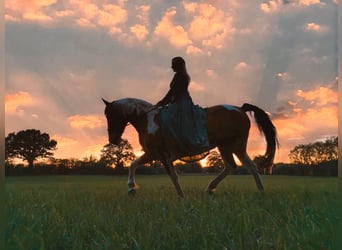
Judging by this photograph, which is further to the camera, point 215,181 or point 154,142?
point 215,181

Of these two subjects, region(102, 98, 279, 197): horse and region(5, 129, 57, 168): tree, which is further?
region(5, 129, 57, 168): tree

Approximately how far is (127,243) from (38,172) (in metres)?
23.2

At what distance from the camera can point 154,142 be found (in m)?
7.54

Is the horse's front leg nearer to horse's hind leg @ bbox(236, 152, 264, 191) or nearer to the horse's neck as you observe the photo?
the horse's neck

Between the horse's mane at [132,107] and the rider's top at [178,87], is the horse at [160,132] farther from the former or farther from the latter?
the rider's top at [178,87]

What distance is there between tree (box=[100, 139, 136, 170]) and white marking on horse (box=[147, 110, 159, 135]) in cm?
1398

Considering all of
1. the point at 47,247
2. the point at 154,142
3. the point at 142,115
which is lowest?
the point at 47,247

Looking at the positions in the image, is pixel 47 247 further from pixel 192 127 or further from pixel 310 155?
pixel 310 155

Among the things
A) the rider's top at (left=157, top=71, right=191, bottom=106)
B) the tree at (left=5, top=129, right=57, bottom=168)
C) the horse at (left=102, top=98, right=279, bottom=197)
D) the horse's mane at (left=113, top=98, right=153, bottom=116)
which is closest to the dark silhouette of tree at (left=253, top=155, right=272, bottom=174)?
the horse at (left=102, top=98, right=279, bottom=197)

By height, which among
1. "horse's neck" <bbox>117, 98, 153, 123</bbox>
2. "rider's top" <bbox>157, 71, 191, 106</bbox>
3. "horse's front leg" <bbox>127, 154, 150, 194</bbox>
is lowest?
"horse's front leg" <bbox>127, 154, 150, 194</bbox>

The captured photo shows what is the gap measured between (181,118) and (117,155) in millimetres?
15644

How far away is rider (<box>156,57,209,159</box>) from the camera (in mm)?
7172

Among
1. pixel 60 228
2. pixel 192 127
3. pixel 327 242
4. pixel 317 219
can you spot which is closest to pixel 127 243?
pixel 60 228

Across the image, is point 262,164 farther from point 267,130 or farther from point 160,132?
point 160,132
